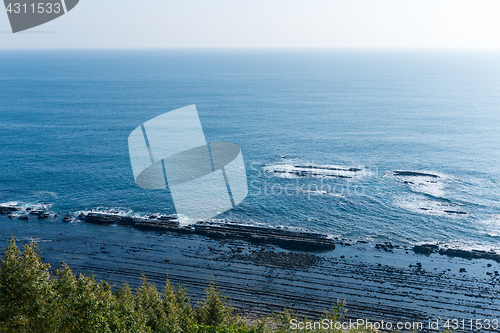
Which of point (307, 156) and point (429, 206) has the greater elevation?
point (307, 156)

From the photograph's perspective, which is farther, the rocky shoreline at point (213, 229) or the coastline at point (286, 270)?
the rocky shoreline at point (213, 229)

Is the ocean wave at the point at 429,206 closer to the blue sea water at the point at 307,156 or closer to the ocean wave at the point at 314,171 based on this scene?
the blue sea water at the point at 307,156

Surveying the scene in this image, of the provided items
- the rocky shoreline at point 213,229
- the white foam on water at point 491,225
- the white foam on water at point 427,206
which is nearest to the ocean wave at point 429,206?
the white foam on water at point 427,206

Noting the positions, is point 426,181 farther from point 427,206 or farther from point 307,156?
point 307,156

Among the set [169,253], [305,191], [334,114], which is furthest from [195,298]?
[334,114]

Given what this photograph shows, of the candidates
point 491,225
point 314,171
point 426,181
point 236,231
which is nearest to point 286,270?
point 236,231
